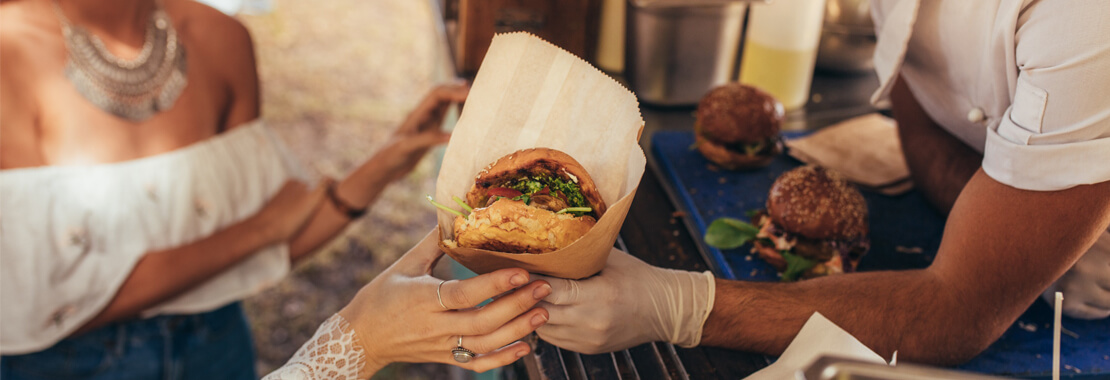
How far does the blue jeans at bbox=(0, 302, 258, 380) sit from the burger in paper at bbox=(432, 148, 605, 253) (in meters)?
1.36

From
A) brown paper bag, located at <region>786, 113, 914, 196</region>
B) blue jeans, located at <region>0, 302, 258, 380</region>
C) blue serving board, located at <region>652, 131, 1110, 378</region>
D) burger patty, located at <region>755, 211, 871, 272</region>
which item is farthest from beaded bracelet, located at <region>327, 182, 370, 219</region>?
brown paper bag, located at <region>786, 113, 914, 196</region>

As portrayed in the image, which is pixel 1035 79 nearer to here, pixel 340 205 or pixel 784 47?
pixel 784 47

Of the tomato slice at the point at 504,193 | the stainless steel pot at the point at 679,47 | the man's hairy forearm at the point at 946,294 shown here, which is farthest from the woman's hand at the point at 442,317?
the stainless steel pot at the point at 679,47

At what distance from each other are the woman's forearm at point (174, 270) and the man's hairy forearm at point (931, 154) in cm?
209

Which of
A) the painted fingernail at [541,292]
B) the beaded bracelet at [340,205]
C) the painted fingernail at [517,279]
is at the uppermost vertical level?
the painted fingernail at [517,279]

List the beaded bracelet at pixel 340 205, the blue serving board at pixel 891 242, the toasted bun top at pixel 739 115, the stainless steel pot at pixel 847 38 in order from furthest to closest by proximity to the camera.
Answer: the stainless steel pot at pixel 847 38 < the beaded bracelet at pixel 340 205 < the toasted bun top at pixel 739 115 < the blue serving board at pixel 891 242

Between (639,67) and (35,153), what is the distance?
1.92 metres

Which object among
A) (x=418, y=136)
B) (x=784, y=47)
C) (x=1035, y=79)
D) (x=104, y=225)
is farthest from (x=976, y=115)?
(x=104, y=225)

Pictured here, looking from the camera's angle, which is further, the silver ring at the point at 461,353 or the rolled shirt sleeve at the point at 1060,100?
the silver ring at the point at 461,353

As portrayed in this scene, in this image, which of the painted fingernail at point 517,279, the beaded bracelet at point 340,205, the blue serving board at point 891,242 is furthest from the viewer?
the beaded bracelet at point 340,205

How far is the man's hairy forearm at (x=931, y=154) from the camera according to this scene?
1.91 metres

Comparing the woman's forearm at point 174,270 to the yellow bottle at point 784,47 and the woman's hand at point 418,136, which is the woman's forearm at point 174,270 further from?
the yellow bottle at point 784,47

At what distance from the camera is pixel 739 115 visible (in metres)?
2.16

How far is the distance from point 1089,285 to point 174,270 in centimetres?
238
